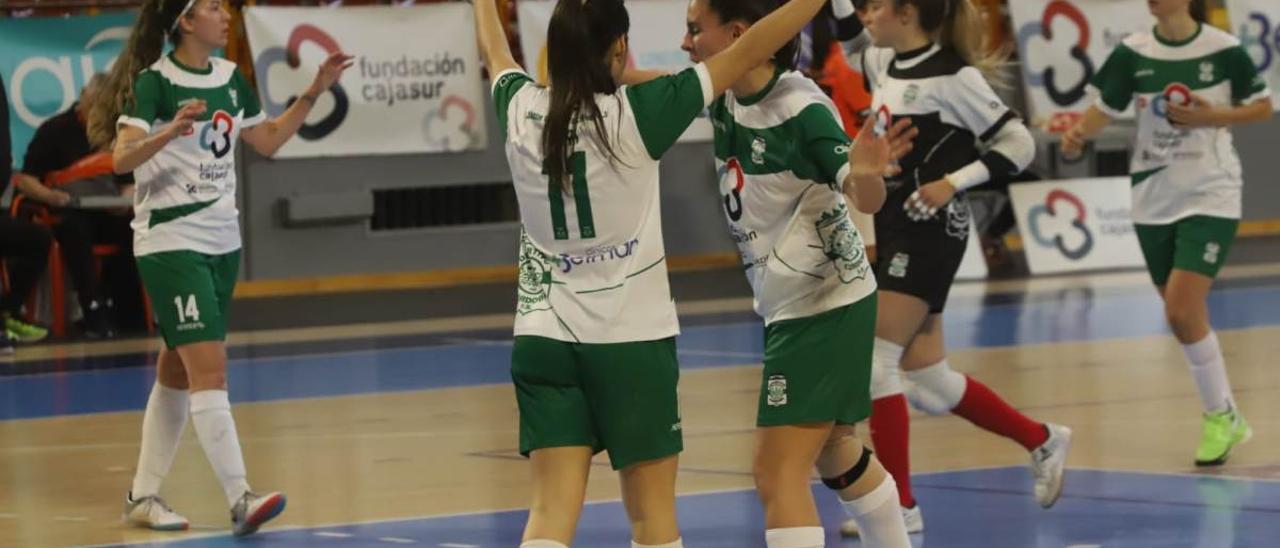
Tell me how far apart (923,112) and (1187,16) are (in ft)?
5.94

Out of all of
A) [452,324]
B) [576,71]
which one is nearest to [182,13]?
[576,71]

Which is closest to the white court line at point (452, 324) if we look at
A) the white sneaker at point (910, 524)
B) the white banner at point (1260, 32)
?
the white banner at point (1260, 32)

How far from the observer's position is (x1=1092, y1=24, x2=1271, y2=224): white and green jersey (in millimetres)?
8805

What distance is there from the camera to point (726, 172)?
5996mm

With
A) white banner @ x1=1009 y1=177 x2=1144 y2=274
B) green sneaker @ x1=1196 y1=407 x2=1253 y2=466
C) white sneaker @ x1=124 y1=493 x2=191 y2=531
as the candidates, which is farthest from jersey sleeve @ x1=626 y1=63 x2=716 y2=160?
white banner @ x1=1009 y1=177 x2=1144 y2=274

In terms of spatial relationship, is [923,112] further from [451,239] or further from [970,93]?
[451,239]

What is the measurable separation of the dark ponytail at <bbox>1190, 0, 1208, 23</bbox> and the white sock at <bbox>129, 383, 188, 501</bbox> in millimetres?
4078

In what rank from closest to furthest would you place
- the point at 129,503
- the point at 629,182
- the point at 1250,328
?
the point at 629,182
the point at 129,503
the point at 1250,328

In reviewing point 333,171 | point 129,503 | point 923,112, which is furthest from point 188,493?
point 333,171

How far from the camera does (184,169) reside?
25.7ft

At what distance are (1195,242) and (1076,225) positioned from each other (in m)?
10.2

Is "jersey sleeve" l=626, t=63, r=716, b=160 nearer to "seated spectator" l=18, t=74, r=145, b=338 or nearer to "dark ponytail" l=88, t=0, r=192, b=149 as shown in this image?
"dark ponytail" l=88, t=0, r=192, b=149

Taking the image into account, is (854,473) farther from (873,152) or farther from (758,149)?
(873,152)


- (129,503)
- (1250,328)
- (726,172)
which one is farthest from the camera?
(1250,328)
